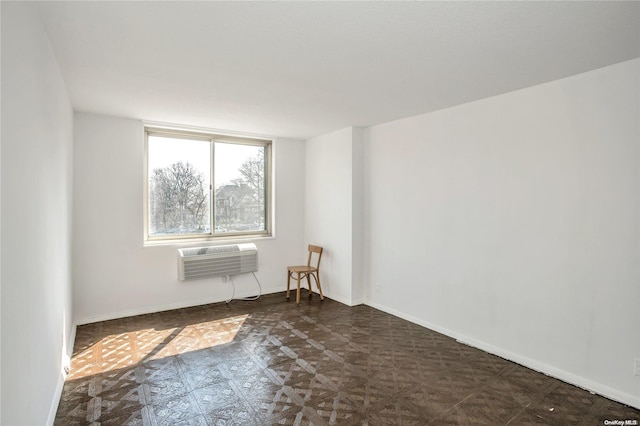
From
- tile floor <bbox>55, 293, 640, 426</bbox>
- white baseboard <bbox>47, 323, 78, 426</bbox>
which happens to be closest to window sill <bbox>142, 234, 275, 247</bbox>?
tile floor <bbox>55, 293, 640, 426</bbox>

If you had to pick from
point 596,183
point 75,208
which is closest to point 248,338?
point 75,208

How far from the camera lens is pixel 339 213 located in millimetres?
4801

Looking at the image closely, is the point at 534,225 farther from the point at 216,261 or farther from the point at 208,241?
the point at 208,241

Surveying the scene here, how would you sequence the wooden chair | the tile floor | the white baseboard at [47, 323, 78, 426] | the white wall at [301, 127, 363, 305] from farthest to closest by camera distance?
the wooden chair → the white wall at [301, 127, 363, 305] → the tile floor → the white baseboard at [47, 323, 78, 426]

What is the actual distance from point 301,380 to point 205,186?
3.07 meters

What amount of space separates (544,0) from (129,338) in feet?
13.9

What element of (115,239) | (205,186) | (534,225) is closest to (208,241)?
(205,186)

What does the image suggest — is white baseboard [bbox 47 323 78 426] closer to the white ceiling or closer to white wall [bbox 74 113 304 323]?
white wall [bbox 74 113 304 323]

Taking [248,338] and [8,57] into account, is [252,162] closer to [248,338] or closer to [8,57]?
[248,338]

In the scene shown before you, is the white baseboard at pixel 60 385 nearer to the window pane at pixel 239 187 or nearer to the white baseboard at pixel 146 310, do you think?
the white baseboard at pixel 146 310

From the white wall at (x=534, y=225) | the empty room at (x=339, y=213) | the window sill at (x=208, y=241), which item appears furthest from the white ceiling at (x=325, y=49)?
the window sill at (x=208, y=241)

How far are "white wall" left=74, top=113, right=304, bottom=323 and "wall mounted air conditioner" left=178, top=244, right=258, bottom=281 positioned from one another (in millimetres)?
173

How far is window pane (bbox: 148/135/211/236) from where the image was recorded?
14.7ft

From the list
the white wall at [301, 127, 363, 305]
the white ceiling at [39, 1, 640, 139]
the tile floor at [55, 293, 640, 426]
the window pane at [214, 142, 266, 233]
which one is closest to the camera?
the white ceiling at [39, 1, 640, 139]
